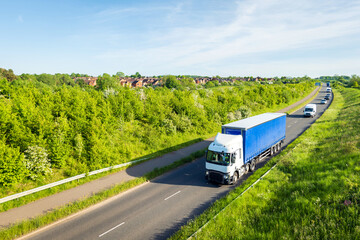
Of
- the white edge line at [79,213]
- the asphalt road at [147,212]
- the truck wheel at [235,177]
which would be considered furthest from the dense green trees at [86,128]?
the truck wheel at [235,177]

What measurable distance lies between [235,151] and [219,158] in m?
1.12

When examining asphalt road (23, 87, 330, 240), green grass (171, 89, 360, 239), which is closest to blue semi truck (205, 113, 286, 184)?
asphalt road (23, 87, 330, 240)

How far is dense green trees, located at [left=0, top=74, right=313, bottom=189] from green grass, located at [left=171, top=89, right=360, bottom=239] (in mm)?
10812

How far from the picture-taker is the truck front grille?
45.2ft

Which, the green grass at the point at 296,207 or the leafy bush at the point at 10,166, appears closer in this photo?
the green grass at the point at 296,207

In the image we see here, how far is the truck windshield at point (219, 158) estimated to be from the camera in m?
13.5

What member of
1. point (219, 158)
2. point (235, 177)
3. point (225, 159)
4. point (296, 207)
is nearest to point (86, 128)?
point (219, 158)

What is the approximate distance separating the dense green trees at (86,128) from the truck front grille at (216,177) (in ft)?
26.6

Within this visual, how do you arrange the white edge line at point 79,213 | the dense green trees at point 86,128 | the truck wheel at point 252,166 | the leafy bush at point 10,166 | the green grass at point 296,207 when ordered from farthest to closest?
1. the truck wheel at point 252,166
2. the dense green trees at point 86,128
3. the leafy bush at point 10,166
4. the white edge line at point 79,213
5. the green grass at point 296,207

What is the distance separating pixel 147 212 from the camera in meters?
11.5

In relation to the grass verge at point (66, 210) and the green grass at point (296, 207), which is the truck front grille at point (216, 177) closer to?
the green grass at point (296, 207)

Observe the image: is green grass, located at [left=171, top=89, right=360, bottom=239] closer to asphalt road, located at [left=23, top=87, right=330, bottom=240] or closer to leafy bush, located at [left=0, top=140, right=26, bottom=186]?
asphalt road, located at [left=23, top=87, right=330, bottom=240]

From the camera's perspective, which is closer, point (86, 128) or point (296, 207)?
point (296, 207)

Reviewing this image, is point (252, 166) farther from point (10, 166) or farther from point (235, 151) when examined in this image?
point (10, 166)
